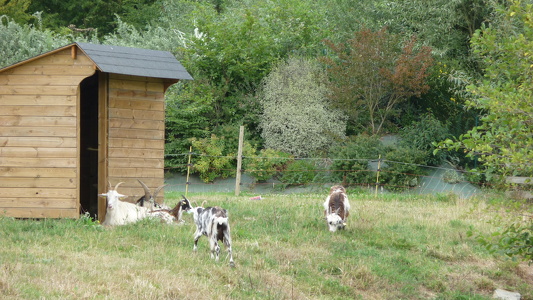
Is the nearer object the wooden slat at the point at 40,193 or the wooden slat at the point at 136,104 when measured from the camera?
the wooden slat at the point at 40,193

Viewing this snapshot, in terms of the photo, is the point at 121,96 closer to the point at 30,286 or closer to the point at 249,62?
the point at 30,286

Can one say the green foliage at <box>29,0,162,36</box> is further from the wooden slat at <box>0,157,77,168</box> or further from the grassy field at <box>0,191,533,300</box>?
the grassy field at <box>0,191,533,300</box>

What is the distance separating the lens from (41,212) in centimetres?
1280

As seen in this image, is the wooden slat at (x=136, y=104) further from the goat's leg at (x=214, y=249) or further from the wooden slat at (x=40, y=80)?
the goat's leg at (x=214, y=249)

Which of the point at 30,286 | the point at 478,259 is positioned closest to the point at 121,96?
the point at 30,286

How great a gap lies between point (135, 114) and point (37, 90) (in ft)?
6.79

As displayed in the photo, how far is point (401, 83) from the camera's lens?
23781mm

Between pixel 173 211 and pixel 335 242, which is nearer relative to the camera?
pixel 335 242

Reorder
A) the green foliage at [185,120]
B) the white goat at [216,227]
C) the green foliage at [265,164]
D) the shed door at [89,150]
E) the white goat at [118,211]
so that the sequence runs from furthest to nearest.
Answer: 1. the green foliage at [185,120]
2. the green foliage at [265,164]
3. the shed door at [89,150]
4. the white goat at [118,211]
5. the white goat at [216,227]

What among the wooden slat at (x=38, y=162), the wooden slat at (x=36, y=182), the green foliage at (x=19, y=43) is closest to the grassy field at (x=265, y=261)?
the wooden slat at (x=36, y=182)

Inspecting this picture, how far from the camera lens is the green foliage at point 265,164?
23781 mm

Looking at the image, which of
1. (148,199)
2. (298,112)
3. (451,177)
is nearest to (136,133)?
(148,199)

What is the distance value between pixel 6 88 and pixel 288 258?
6583 mm

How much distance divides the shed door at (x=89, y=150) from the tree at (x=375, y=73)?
422 inches
